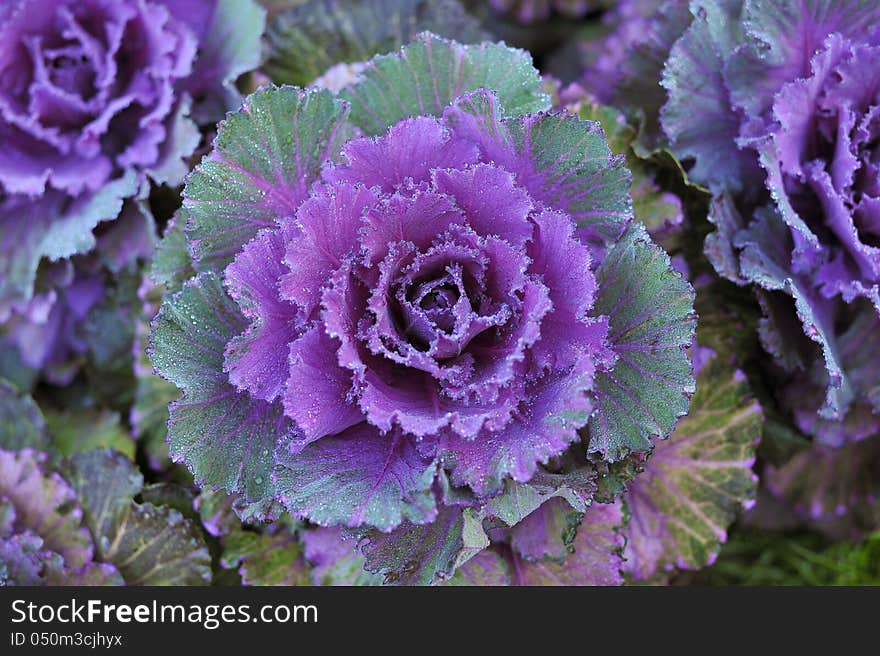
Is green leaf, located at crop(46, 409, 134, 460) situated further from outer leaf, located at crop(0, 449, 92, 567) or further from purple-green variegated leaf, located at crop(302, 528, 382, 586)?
purple-green variegated leaf, located at crop(302, 528, 382, 586)

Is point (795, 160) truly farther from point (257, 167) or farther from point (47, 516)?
point (47, 516)

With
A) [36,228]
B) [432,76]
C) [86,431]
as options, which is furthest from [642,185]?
[86,431]

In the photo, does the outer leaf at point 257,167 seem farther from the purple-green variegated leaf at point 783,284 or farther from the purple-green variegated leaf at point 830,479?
the purple-green variegated leaf at point 830,479

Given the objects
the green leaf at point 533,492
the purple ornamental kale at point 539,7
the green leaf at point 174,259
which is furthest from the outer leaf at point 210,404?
the purple ornamental kale at point 539,7

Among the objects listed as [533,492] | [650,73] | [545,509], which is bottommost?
[545,509]

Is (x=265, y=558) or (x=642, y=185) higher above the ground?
(x=642, y=185)

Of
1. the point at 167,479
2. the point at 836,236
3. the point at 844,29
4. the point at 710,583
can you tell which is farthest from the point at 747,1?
the point at 167,479

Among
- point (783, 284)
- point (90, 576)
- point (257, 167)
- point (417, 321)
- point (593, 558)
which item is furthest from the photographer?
point (90, 576)
